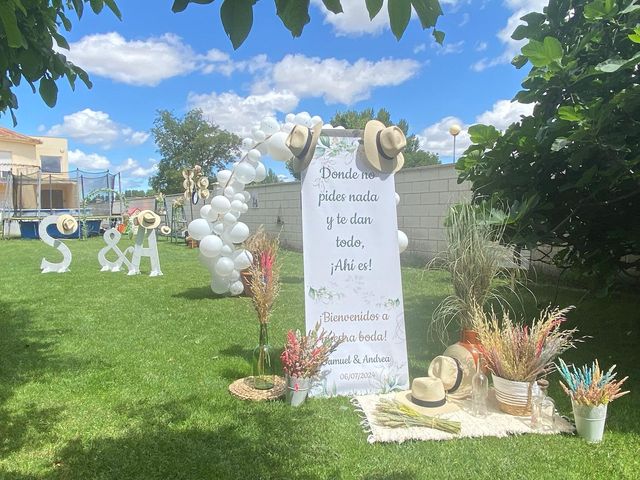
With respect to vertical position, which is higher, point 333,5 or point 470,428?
point 333,5

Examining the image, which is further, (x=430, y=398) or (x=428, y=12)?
(x=430, y=398)

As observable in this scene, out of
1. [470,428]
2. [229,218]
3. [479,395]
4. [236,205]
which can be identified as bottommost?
[470,428]

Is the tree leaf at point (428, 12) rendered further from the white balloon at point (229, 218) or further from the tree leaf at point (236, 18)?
the white balloon at point (229, 218)

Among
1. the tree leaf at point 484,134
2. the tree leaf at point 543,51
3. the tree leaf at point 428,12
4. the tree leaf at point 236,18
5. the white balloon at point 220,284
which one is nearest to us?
the tree leaf at point 236,18

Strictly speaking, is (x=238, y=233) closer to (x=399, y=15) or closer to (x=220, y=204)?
(x=220, y=204)

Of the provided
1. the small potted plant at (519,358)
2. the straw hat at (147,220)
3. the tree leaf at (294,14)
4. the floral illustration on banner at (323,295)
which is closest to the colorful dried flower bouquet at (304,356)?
the floral illustration on banner at (323,295)

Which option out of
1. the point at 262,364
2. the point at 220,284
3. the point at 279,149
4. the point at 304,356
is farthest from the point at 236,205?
the point at 304,356

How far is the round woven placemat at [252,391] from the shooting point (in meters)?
3.21

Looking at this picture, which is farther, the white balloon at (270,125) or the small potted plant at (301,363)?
the white balloon at (270,125)

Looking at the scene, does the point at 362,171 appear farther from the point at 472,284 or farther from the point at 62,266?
the point at 62,266

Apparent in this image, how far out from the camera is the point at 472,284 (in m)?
3.31

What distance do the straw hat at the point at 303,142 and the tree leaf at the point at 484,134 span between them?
160cm

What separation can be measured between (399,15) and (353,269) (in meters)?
2.29

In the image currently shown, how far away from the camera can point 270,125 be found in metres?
6.03
